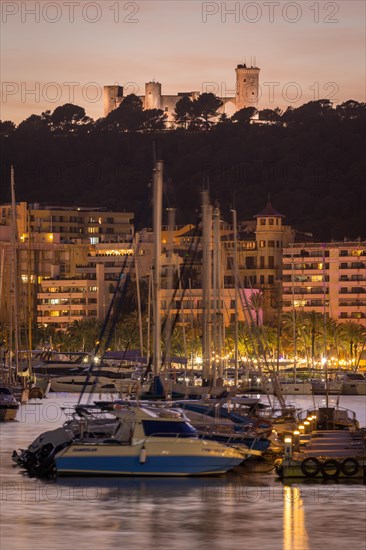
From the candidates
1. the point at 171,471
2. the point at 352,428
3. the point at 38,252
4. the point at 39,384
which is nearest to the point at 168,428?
the point at 171,471

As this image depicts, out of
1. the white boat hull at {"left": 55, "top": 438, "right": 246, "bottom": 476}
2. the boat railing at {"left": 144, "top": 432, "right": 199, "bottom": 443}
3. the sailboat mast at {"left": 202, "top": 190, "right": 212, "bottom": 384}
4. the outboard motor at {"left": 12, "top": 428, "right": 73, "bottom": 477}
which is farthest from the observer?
the sailboat mast at {"left": 202, "top": 190, "right": 212, "bottom": 384}

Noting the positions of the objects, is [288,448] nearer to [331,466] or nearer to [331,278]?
[331,466]

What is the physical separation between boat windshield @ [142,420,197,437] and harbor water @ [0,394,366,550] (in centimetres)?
121

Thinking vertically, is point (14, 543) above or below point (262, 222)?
below

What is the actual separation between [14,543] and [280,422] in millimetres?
19233

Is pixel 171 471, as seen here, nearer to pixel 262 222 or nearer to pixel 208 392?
pixel 208 392

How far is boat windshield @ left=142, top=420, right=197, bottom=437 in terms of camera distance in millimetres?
41625

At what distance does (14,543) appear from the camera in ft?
109

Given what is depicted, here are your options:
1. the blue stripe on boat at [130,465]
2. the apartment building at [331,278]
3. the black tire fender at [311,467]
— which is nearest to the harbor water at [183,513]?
the blue stripe on boat at [130,465]

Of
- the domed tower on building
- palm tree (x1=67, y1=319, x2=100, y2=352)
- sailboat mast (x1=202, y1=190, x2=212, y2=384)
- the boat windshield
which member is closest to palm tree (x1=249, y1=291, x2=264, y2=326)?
the domed tower on building

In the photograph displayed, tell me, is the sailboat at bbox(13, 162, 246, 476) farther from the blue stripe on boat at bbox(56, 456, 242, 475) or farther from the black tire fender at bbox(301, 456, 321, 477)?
the black tire fender at bbox(301, 456, 321, 477)

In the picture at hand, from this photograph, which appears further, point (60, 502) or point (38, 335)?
point (38, 335)

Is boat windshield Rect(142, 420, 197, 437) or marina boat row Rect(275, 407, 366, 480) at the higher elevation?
boat windshield Rect(142, 420, 197, 437)

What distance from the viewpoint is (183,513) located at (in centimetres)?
3794
